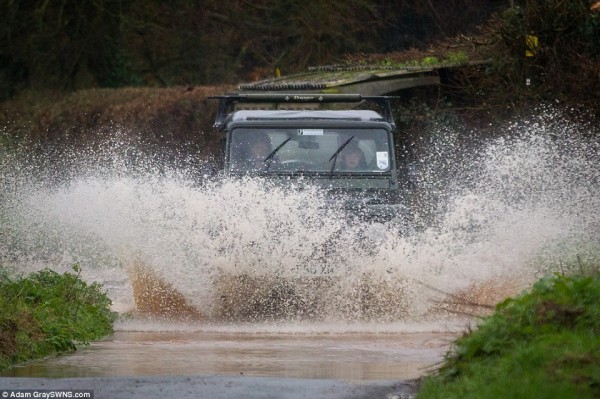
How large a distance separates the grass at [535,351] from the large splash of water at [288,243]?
234cm

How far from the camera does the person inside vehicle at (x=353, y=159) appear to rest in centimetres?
1431

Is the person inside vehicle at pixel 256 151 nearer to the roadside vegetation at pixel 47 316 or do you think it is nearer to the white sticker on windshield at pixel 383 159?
the white sticker on windshield at pixel 383 159

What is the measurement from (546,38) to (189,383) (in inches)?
504

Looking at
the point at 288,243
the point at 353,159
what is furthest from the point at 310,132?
the point at 288,243

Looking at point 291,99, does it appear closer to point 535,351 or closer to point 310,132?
point 310,132

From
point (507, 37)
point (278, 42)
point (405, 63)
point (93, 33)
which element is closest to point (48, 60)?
A: point (93, 33)

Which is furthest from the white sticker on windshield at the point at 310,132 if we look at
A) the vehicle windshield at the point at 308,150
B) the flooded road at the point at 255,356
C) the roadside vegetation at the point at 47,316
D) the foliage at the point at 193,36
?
the foliage at the point at 193,36

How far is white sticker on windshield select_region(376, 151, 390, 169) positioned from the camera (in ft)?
47.4

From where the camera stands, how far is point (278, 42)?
3369cm

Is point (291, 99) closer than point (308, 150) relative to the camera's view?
No

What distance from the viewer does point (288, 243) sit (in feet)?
42.8

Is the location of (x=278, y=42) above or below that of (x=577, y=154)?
above

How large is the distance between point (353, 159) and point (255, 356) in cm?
451

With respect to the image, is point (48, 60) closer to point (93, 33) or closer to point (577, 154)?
point (93, 33)
